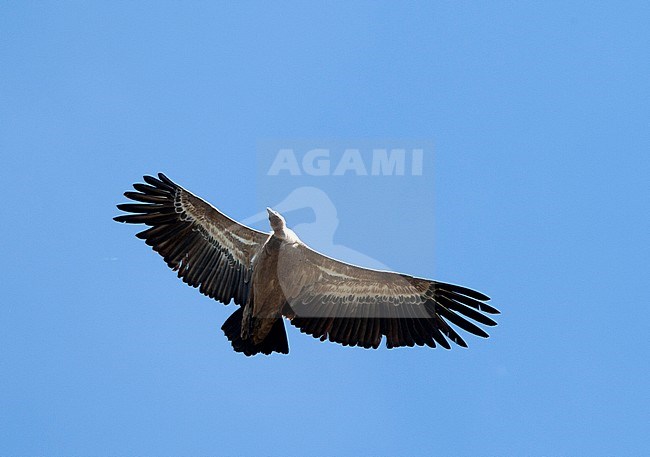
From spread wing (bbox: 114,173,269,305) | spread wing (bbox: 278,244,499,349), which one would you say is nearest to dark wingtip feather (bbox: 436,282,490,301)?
spread wing (bbox: 278,244,499,349)

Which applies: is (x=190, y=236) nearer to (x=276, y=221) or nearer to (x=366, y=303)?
(x=276, y=221)

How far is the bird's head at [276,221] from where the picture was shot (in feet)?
41.9

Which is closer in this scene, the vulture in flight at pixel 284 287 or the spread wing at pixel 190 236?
the vulture in flight at pixel 284 287

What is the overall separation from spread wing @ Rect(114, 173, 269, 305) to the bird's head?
3.28 feet

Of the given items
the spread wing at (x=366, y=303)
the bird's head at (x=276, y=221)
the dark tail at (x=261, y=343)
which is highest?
the bird's head at (x=276, y=221)

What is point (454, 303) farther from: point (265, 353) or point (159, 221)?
point (159, 221)

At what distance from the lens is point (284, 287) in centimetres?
1316

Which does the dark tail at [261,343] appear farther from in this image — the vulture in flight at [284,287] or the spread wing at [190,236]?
the spread wing at [190,236]

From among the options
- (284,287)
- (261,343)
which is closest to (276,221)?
(284,287)

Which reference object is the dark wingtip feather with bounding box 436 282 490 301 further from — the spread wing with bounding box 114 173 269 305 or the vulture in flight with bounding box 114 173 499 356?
the spread wing with bounding box 114 173 269 305

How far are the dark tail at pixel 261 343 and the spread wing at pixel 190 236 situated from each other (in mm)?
682

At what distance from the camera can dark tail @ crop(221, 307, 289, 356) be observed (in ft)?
42.8

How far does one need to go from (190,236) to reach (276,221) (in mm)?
1818

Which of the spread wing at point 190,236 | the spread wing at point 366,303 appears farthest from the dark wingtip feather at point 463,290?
the spread wing at point 190,236
